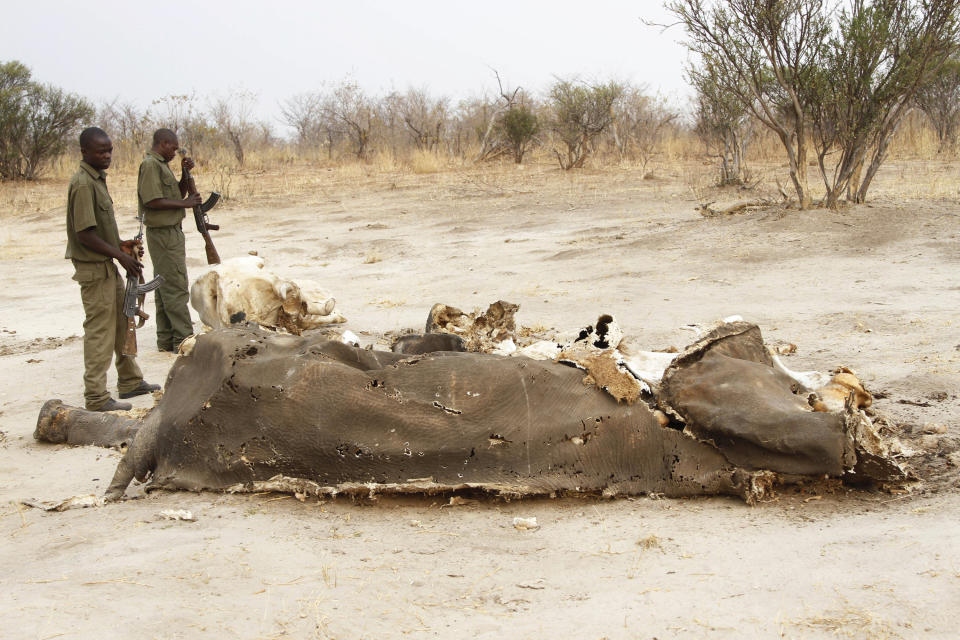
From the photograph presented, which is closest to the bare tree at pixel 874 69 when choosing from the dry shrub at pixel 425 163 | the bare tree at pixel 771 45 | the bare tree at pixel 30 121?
the bare tree at pixel 771 45

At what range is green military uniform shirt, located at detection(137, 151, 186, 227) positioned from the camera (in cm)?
641

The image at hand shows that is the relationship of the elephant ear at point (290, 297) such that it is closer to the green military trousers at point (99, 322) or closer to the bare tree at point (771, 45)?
the green military trousers at point (99, 322)

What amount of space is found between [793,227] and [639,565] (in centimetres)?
824

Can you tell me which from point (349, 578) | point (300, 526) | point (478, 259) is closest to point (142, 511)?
point (300, 526)

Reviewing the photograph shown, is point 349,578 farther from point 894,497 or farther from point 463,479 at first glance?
point 894,497

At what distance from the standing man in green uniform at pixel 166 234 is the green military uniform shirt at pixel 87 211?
1.18 m

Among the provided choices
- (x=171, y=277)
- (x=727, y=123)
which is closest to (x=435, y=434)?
(x=171, y=277)

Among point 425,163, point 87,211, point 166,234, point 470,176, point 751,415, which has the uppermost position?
point 425,163

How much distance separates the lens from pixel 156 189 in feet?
21.1

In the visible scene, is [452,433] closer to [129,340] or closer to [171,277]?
[129,340]

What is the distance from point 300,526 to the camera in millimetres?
3070

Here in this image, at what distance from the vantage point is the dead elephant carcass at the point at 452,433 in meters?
3.22

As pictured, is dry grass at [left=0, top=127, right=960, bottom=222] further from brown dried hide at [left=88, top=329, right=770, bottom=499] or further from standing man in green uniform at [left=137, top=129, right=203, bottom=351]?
brown dried hide at [left=88, top=329, right=770, bottom=499]

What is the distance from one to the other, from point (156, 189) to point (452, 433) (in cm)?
428
